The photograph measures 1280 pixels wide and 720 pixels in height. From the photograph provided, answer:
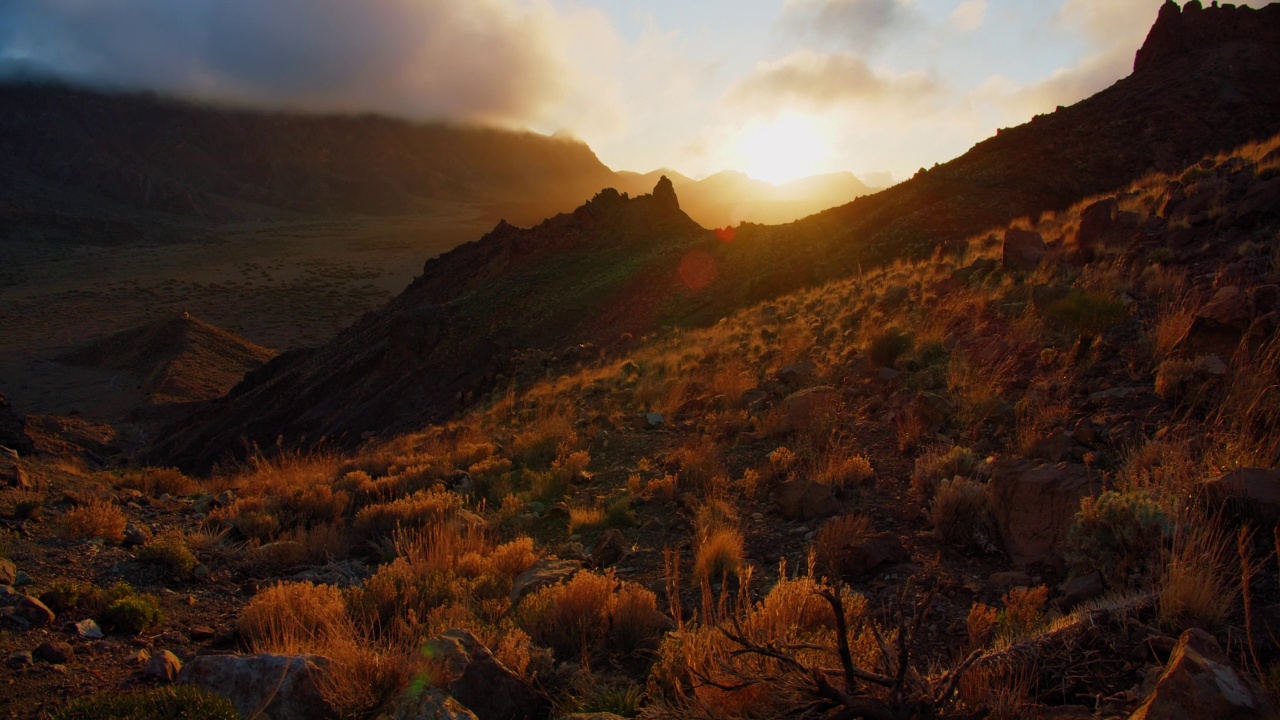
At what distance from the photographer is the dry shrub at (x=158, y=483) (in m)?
8.85

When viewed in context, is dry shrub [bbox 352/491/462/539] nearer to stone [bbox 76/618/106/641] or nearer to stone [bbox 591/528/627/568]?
stone [bbox 591/528/627/568]

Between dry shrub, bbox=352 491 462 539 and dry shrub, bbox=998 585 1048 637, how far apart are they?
5.06 metres

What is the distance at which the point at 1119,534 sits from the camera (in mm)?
3600

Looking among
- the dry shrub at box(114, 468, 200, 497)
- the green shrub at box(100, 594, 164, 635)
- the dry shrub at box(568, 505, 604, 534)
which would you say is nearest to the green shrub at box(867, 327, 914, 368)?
the dry shrub at box(568, 505, 604, 534)

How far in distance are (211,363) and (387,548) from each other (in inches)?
1333

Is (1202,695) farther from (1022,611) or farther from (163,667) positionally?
(163,667)

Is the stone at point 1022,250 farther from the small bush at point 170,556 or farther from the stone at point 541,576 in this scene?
the small bush at point 170,556

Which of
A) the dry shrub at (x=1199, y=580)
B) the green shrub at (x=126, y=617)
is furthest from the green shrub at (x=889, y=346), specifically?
the green shrub at (x=126, y=617)

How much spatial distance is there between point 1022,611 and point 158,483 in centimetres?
1013

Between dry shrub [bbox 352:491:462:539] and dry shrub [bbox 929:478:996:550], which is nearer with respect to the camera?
dry shrub [bbox 929:478:996:550]

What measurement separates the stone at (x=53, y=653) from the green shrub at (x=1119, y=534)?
5511 millimetres

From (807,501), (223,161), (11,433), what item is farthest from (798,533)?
(223,161)

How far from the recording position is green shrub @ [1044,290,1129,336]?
23.1ft

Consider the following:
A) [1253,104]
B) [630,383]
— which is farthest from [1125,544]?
[1253,104]
